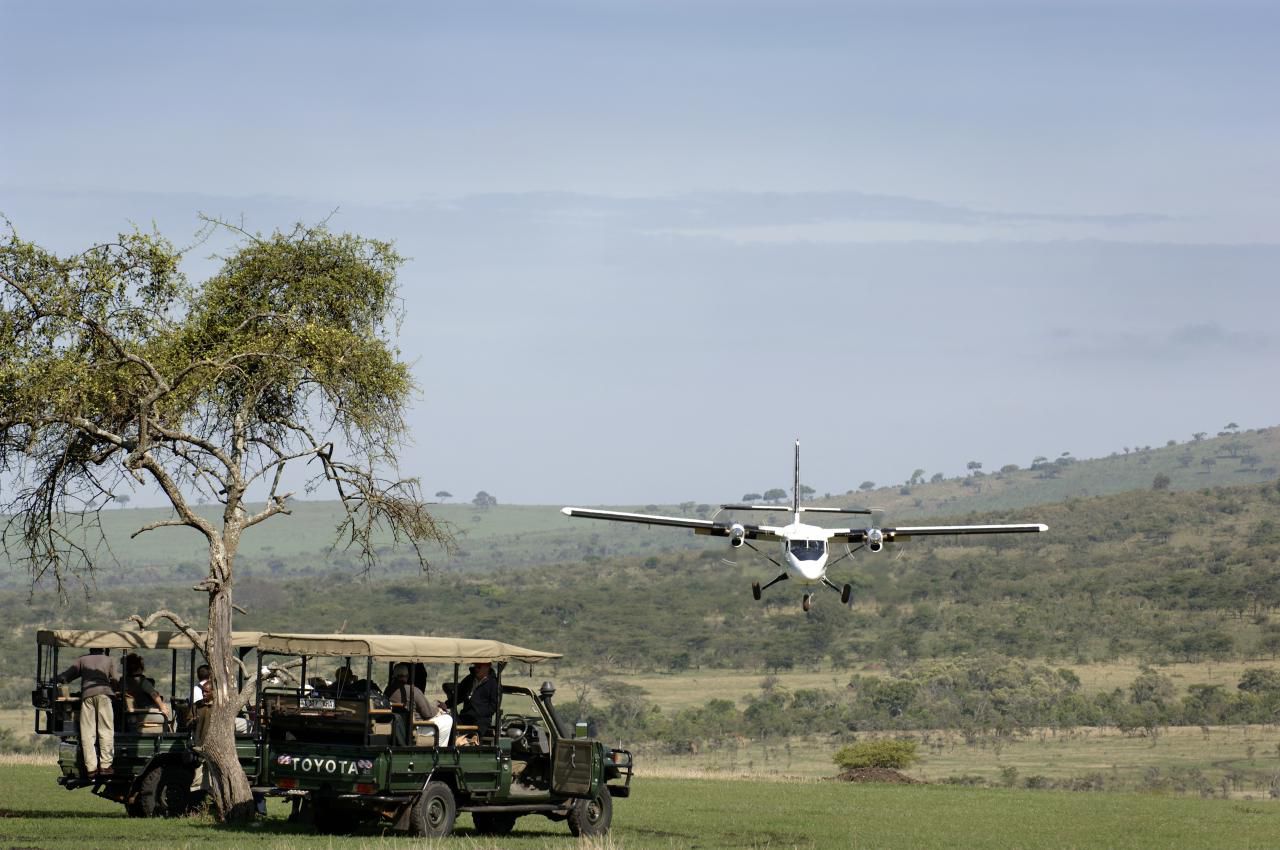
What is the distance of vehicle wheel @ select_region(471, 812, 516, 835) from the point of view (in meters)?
21.9

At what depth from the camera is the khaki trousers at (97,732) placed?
22594 millimetres

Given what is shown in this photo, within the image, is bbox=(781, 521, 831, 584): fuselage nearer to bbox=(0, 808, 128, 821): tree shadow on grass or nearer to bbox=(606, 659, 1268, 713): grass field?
bbox=(0, 808, 128, 821): tree shadow on grass

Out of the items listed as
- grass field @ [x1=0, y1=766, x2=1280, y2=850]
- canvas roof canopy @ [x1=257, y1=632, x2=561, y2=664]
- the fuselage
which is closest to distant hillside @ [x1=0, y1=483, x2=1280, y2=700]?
the fuselage

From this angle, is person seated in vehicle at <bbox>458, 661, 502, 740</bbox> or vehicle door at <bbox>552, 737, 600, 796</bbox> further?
vehicle door at <bbox>552, 737, 600, 796</bbox>

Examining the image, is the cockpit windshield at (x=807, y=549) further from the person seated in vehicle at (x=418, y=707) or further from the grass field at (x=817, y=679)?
the grass field at (x=817, y=679)

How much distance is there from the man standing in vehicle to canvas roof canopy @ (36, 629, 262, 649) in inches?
14.3

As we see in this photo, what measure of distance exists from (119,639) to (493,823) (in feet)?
18.9

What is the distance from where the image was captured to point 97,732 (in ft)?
74.7

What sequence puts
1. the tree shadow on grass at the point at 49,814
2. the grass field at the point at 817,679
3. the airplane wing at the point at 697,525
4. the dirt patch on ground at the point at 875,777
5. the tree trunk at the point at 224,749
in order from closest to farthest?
the tree trunk at the point at 224,749 → the tree shadow on grass at the point at 49,814 → the dirt patch on ground at the point at 875,777 → the airplane wing at the point at 697,525 → the grass field at the point at 817,679

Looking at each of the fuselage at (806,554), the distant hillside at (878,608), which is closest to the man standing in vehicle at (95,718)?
the fuselage at (806,554)

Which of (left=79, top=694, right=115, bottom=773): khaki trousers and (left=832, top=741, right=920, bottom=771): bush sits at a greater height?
(left=79, top=694, right=115, bottom=773): khaki trousers

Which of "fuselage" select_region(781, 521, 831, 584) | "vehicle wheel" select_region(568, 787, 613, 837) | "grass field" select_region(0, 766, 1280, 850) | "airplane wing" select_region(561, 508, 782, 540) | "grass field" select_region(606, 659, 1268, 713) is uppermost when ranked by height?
"airplane wing" select_region(561, 508, 782, 540)

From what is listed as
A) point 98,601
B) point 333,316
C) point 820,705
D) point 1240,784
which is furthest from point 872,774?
point 98,601

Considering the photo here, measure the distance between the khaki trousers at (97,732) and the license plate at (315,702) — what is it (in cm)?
370
